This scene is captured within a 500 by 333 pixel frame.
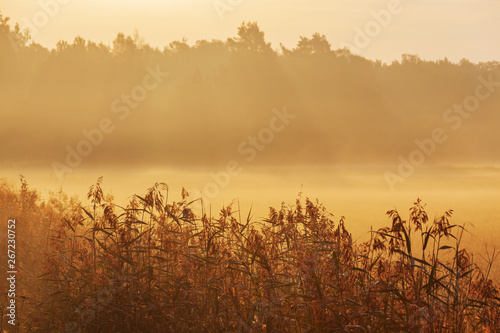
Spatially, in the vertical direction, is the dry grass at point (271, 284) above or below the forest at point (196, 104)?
below

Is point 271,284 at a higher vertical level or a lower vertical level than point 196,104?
lower

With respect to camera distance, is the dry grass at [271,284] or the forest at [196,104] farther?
the forest at [196,104]

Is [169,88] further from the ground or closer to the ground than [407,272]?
further from the ground

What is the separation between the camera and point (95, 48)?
198ft

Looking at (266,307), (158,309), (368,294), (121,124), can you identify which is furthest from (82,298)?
(121,124)

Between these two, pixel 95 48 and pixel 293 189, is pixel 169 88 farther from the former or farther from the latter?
pixel 293 189

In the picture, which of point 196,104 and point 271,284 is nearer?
point 271,284

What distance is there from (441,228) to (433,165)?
60.2m

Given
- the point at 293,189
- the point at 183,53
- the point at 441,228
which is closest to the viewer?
the point at 441,228

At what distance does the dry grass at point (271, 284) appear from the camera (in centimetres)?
616

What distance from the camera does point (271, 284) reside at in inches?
259

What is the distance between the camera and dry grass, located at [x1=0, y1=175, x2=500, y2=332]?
243 inches

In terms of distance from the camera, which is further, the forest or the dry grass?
the forest

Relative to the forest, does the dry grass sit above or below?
below
